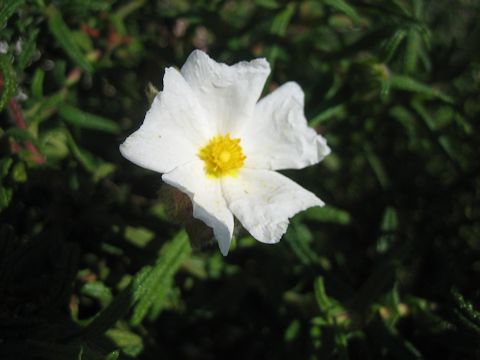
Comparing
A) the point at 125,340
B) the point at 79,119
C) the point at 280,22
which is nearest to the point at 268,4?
the point at 280,22

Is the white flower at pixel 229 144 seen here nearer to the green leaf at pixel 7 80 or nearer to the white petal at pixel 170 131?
the white petal at pixel 170 131

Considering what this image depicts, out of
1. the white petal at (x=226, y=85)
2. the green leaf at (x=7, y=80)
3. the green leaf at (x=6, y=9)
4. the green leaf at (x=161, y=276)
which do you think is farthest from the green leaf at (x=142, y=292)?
the green leaf at (x=6, y=9)

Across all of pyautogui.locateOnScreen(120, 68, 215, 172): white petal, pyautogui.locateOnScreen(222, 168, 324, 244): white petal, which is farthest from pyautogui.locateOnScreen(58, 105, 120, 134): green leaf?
pyautogui.locateOnScreen(222, 168, 324, 244): white petal

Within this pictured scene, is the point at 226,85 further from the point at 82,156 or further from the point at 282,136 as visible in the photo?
the point at 82,156

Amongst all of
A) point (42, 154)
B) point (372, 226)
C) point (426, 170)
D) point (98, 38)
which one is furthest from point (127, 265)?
point (426, 170)

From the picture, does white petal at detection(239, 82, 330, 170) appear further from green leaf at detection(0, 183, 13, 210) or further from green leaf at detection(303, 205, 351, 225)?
green leaf at detection(0, 183, 13, 210)

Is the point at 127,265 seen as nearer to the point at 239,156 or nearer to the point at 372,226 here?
the point at 239,156

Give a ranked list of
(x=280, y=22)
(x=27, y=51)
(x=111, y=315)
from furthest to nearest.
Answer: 1. (x=280, y=22)
2. (x=27, y=51)
3. (x=111, y=315)
